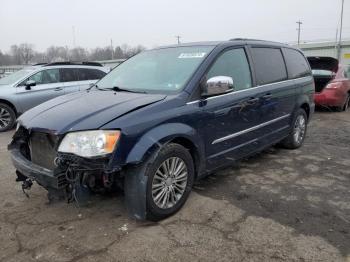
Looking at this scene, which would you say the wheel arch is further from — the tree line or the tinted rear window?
the tree line

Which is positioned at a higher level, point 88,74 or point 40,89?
point 88,74

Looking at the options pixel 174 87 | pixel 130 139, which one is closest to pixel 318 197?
pixel 174 87

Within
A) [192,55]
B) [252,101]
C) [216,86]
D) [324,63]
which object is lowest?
[252,101]

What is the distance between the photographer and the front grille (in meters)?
3.35

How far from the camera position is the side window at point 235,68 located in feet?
13.7

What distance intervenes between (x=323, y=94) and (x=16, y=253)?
8926 millimetres

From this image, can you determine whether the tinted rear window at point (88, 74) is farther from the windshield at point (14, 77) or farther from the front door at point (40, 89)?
the windshield at point (14, 77)

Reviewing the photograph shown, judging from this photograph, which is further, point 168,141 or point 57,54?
point 57,54

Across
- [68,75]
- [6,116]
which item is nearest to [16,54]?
[68,75]

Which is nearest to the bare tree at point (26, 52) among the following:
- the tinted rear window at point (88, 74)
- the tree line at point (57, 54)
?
the tree line at point (57, 54)

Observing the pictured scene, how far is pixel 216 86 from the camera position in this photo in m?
3.85

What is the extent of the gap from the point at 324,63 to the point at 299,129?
487 centimetres

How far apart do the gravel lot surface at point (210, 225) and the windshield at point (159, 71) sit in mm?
1311

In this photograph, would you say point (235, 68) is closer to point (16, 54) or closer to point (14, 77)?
point (14, 77)
